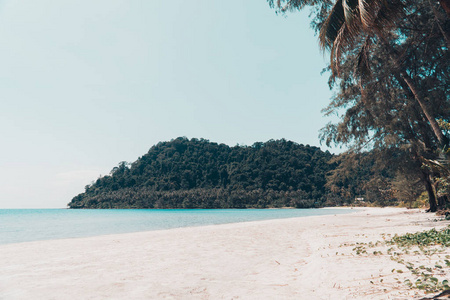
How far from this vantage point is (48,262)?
6742mm

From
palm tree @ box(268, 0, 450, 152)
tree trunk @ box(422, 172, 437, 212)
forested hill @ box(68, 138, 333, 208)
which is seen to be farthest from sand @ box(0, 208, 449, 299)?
forested hill @ box(68, 138, 333, 208)

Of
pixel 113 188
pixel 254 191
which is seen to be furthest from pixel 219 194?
pixel 113 188

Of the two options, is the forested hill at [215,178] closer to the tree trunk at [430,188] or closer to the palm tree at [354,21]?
the tree trunk at [430,188]

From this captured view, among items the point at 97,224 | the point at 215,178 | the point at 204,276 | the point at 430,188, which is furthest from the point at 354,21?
the point at 215,178

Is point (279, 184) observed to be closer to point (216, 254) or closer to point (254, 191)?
point (254, 191)

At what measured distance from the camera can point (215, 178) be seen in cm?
11231

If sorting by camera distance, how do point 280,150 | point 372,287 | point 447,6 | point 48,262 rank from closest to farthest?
point 372,287
point 447,6
point 48,262
point 280,150

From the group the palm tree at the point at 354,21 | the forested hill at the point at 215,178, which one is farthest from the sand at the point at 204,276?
the forested hill at the point at 215,178

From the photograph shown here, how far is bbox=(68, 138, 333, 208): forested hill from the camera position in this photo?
97.6m

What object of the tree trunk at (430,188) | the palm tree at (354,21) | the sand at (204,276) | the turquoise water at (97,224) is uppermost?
the palm tree at (354,21)

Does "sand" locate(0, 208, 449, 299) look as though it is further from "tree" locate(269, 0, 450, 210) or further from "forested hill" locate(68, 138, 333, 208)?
"forested hill" locate(68, 138, 333, 208)

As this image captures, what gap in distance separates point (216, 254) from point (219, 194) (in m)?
95.1

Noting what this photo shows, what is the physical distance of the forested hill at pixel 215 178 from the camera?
320 feet

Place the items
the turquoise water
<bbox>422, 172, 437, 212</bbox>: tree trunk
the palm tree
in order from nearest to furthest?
the palm tree
the turquoise water
<bbox>422, 172, 437, 212</bbox>: tree trunk
